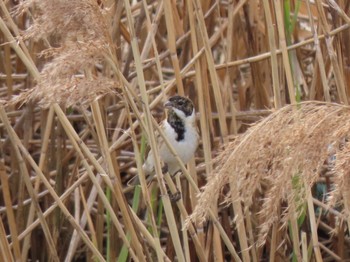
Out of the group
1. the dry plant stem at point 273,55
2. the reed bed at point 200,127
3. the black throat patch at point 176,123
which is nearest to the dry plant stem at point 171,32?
the reed bed at point 200,127

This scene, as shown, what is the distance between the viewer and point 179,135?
2926 millimetres

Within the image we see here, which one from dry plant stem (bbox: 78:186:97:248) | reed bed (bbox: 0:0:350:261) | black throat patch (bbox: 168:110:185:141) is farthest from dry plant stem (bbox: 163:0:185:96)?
dry plant stem (bbox: 78:186:97:248)

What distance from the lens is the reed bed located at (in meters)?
1.73

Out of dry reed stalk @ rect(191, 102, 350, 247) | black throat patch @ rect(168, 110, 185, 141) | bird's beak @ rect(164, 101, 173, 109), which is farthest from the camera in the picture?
black throat patch @ rect(168, 110, 185, 141)

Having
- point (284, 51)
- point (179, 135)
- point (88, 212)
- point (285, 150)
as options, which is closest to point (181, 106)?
point (179, 135)

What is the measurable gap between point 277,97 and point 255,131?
655 millimetres

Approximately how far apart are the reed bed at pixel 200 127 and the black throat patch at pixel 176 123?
0.09m

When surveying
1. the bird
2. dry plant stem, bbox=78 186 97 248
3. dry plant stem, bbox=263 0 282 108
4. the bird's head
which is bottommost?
dry plant stem, bbox=78 186 97 248

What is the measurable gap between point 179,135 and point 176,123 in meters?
0.06

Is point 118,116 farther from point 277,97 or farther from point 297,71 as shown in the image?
point 277,97

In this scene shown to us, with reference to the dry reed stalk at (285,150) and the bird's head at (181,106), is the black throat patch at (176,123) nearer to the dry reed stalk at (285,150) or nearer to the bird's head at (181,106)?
the bird's head at (181,106)

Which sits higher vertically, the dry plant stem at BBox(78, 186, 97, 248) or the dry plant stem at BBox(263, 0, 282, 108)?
the dry plant stem at BBox(263, 0, 282, 108)

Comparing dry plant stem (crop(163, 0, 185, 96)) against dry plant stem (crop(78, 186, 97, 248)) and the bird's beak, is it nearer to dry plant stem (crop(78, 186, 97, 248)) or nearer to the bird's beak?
the bird's beak

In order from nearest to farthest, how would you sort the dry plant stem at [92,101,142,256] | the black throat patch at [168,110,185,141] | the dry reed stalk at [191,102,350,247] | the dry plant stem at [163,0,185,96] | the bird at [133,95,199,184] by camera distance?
1. the dry reed stalk at [191,102,350,247]
2. the dry plant stem at [92,101,142,256]
3. the dry plant stem at [163,0,185,96]
4. the bird at [133,95,199,184]
5. the black throat patch at [168,110,185,141]
